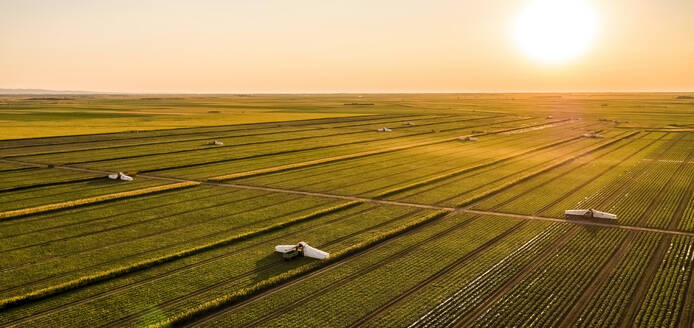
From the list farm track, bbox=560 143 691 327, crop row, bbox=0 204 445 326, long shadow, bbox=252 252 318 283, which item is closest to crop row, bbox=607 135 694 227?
farm track, bbox=560 143 691 327

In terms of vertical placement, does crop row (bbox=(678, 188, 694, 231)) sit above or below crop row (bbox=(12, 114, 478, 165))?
above

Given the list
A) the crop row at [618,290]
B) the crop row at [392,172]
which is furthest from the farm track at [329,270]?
the crop row at [392,172]

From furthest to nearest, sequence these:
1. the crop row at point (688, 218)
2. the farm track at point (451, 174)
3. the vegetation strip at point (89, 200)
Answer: the farm track at point (451, 174)
the vegetation strip at point (89, 200)
the crop row at point (688, 218)

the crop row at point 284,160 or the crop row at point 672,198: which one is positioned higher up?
the crop row at point 672,198

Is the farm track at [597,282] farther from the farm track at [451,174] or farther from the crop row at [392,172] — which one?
the crop row at [392,172]

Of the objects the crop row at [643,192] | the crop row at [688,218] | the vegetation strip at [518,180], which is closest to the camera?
the crop row at [688,218]

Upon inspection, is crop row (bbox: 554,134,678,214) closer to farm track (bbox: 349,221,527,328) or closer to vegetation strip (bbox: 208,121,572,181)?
farm track (bbox: 349,221,527,328)

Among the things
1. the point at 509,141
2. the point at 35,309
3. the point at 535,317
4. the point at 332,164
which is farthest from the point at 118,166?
the point at 509,141

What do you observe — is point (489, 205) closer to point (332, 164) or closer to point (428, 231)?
point (428, 231)
